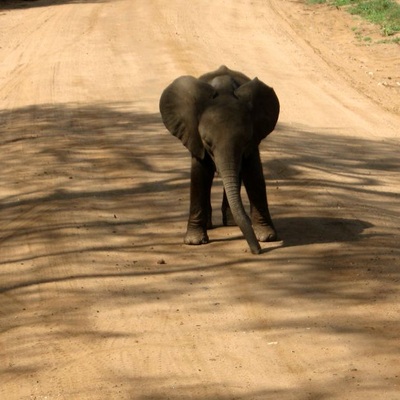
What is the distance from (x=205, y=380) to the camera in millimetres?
7492

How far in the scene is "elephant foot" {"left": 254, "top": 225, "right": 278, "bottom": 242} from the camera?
425 inches

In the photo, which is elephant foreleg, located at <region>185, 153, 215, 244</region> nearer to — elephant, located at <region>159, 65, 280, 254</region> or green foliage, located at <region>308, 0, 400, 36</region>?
elephant, located at <region>159, 65, 280, 254</region>

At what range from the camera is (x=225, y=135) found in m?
10.2

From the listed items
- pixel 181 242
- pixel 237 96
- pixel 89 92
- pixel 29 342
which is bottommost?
pixel 89 92

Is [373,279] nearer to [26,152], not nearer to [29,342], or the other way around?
[29,342]

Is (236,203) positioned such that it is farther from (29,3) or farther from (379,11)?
(29,3)

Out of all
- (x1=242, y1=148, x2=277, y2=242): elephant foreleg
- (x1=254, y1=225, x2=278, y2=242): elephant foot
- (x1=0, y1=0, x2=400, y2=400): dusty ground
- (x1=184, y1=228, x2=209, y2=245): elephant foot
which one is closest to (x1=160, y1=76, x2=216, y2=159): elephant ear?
(x1=242, y1=148, x2=277, y2=242): elephant foreleg

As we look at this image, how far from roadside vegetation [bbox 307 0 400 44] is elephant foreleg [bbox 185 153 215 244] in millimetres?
15057

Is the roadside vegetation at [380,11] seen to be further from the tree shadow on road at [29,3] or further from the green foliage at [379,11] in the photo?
the tree shadow on road at [29,3]

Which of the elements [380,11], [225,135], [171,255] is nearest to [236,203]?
[225,135]

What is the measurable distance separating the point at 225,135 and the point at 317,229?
1.65m

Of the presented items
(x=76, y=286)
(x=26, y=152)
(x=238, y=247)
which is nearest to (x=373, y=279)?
(x=238, y=247)

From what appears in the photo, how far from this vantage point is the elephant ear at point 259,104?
10430mm

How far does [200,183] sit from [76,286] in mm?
1727
